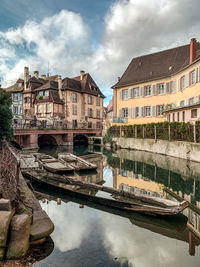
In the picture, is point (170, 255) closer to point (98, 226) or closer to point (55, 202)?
point (98, 226)

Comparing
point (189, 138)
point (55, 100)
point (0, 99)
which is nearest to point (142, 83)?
point (189, 138)

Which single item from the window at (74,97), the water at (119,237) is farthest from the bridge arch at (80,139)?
the water at (119,237)

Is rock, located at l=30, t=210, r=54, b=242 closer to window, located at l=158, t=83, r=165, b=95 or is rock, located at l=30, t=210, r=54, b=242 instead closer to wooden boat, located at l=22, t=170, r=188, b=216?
wooden boat, located at l=22, t=170, r=188, b=216

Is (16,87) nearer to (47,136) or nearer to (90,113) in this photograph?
(90,113)

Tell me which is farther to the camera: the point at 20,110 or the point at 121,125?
the point at 20,110

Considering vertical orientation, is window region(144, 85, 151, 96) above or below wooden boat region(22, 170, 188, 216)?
above

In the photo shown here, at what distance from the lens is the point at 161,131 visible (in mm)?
21297

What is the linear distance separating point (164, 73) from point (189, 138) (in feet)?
43.8

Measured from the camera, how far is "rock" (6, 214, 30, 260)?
408 cm

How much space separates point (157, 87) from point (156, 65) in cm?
421

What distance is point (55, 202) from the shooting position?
26.7 feet

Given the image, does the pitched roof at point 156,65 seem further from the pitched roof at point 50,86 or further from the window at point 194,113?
the pitched roof at point 50,86

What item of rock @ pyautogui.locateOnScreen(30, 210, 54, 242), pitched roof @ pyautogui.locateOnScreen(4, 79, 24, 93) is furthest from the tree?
pitched roof @ pyautogui.locateOnScreen(4, 79, 24, 93)

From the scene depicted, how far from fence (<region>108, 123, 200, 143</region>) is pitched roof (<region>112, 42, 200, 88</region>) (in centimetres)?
724
